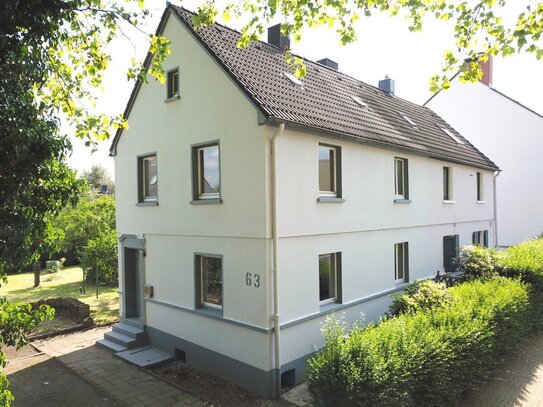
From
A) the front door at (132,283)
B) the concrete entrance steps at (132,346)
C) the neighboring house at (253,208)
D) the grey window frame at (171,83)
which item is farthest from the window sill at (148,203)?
the concrete entrance steps at (132,346)

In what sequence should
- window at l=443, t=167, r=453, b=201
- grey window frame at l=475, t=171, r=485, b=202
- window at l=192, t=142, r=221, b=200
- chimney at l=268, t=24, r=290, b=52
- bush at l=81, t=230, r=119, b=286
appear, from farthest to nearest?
bush at l=81, t=230, r=119, b=286 → grey window frame at l=475, t=171, r=485, b=202 → window at l=443, t=167, r=453, b=201 → chimney at l=268, t=24, r=290, b=52 → window at l=192, t=142, r=221, b=200

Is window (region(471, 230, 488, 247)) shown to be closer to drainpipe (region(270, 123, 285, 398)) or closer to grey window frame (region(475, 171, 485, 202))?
grey window frame (region(475, 171, 485, 202))

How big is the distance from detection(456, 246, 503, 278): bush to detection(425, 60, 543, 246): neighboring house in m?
12.5

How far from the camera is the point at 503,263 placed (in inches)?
475

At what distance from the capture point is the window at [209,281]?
948 centimetres

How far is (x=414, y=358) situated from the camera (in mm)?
5906

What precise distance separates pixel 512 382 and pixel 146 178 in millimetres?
10582

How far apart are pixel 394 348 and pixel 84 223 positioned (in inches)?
782

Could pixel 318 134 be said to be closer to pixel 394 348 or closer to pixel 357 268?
pixel 357 268

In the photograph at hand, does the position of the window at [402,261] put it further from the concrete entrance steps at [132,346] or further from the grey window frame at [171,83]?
the grey window frame at [171,83]

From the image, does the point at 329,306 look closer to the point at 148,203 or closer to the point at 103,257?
the point at 148,203

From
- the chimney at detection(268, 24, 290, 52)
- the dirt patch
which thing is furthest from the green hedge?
the chimney at detection(268, 24, 290, 52)

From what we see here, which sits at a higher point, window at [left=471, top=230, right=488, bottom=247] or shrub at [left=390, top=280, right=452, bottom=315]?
window at [left=471, top=230, right=488, bottom=247]

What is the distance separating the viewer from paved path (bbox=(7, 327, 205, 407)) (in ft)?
26.9
